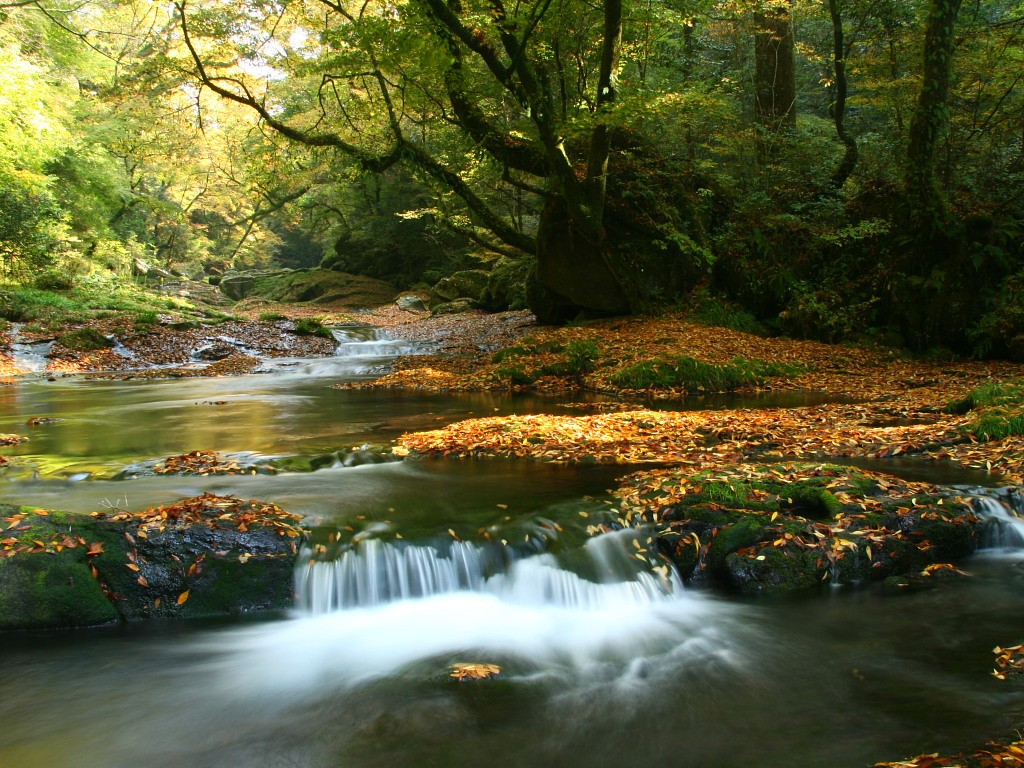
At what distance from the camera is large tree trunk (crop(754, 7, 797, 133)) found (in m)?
16.5

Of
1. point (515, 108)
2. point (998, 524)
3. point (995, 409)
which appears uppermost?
point (515, 108)

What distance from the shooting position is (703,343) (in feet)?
43.1

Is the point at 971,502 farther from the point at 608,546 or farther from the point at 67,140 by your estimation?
the point at 67,140

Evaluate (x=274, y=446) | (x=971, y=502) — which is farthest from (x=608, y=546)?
(x=274, y=446)

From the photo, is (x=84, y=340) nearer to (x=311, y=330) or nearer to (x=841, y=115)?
(x=311, y=330)

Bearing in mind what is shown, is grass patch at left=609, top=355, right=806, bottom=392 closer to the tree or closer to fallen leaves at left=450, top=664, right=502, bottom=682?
the tree

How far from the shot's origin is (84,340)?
17625 millimetres

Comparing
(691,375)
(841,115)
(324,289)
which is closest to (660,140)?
(841,115)

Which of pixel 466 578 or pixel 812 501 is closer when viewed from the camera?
pixel 466 578

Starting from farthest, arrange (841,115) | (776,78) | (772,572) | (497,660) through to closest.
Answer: (776,78), (841,115), (772,572), (497,660)

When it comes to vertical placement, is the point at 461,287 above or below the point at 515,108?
below

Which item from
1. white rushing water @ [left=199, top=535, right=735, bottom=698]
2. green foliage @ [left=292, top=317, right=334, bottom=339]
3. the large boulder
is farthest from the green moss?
the large boulder

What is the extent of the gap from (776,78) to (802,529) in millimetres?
15190

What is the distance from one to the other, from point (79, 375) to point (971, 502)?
17.1 m
